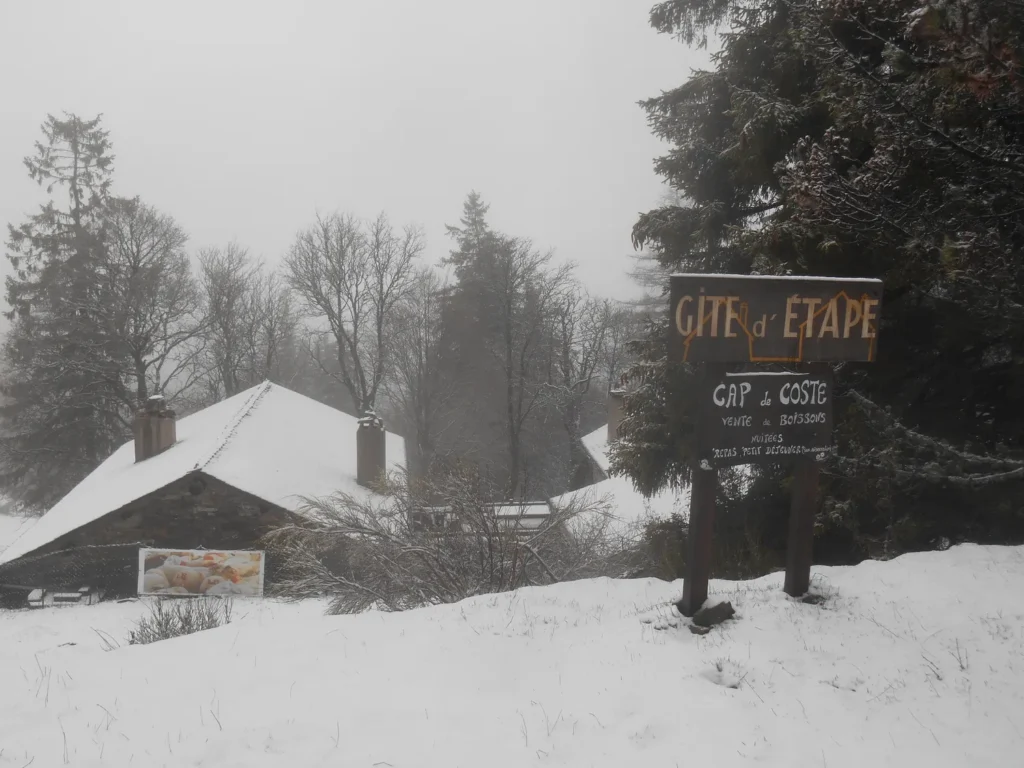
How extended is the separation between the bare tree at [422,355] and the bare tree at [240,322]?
653 centimetres

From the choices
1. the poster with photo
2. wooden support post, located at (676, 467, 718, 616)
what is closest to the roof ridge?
the poster with photo

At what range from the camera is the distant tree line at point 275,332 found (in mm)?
28594

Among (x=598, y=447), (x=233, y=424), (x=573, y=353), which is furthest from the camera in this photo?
(x=573, y=353)

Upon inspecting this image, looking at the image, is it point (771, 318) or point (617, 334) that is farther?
point (617, 334)

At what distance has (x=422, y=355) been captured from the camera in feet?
122

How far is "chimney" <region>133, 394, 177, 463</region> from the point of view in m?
18.9

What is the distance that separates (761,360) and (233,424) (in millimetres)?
15379

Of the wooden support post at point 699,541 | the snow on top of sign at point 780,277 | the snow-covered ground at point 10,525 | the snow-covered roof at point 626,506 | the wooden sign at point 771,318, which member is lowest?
the snow-covered ground at point 10,525

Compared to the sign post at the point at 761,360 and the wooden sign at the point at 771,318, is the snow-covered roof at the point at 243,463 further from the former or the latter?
the wooden sign at the point at 771,318

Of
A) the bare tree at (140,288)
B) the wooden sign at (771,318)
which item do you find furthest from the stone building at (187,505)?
the bare tree at (140,288)

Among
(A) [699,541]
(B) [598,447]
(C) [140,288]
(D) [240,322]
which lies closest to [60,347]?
(C) [140,288]

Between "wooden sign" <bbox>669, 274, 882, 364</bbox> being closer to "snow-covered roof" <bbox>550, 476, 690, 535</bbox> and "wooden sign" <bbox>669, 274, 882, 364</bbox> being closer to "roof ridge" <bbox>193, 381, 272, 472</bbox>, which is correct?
"snow-covered roof" <bbox>550, 476, 690, 535</bbox>

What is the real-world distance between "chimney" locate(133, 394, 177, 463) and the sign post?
57.0ft

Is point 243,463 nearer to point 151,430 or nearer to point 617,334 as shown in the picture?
point 151,430
